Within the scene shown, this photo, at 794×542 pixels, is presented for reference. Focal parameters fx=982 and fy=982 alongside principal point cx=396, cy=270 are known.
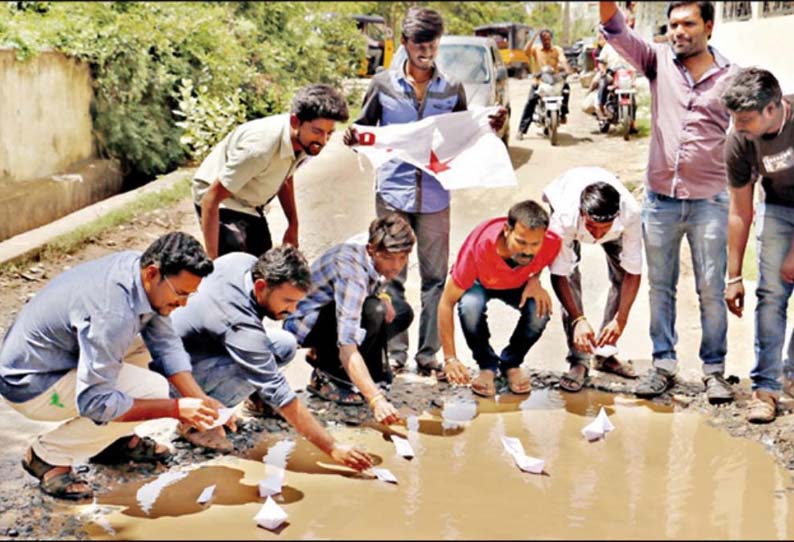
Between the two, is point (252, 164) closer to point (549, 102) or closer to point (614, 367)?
point (614, 367)

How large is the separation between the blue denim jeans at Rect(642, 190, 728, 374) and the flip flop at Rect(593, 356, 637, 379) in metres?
0.22

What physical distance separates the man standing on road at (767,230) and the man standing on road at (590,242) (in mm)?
510

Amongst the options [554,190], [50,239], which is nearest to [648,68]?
[554,190]

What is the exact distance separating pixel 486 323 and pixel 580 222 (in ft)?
2.49

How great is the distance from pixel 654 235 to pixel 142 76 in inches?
280

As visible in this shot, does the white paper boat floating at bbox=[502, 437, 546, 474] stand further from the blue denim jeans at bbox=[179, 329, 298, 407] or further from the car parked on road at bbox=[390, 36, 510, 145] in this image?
the car parked on road at bbox=[390, 36, 510, 145]

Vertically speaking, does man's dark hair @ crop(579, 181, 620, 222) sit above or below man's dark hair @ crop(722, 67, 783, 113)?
below

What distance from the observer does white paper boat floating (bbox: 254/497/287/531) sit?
3.62 m

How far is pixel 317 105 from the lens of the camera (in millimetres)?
4762

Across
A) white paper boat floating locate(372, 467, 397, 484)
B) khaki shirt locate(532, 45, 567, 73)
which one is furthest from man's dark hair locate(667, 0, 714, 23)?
khaki shirt locate(532, 45, 567, 73)

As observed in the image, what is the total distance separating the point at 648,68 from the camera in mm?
5176

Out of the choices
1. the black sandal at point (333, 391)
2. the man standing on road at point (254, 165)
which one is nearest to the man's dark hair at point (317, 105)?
the man standing on road at point (254, 165)

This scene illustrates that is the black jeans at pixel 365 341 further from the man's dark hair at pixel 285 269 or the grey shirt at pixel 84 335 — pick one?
the grey shirt at pixel 84 335

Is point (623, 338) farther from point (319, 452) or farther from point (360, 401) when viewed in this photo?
point (319, 452)
